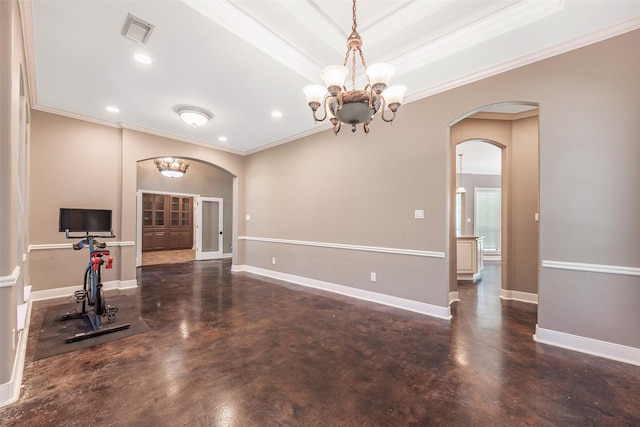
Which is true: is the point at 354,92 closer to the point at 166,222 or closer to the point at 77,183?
the point at 77,183

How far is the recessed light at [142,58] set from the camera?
9.30 ft

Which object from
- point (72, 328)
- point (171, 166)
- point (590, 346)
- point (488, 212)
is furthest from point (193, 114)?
point (488, 212)

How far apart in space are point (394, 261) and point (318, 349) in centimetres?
183

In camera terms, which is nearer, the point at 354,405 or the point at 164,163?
the point at 354,405

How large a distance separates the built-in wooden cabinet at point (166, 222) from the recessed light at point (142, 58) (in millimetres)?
8164

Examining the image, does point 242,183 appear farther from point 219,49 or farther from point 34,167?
point 219,49

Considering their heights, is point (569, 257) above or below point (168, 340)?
above

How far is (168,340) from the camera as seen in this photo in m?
2.85

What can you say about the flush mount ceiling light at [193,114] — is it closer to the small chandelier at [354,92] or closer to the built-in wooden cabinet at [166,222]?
the small chandelier at [354,92]

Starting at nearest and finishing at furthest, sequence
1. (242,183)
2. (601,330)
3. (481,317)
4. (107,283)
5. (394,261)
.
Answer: (601,330) < (481,317) < (394,261) < (107,283) < (242,183)

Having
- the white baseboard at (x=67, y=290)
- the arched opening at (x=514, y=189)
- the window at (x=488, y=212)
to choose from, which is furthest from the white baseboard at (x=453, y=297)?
the window at (x=488, y=212)

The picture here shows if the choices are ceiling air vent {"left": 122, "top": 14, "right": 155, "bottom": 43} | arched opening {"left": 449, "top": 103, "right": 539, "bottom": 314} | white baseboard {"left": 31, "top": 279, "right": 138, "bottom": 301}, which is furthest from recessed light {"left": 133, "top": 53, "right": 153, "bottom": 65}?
arched opening {"left": 449, "top": 103, "right": 539, "bottom": 314}

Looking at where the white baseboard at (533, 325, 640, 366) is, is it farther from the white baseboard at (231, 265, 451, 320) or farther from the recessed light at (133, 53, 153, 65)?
the recessed light at (133, 53, 153, 65)

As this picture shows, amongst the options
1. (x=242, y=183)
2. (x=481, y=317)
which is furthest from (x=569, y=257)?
(x=242, y=183)
